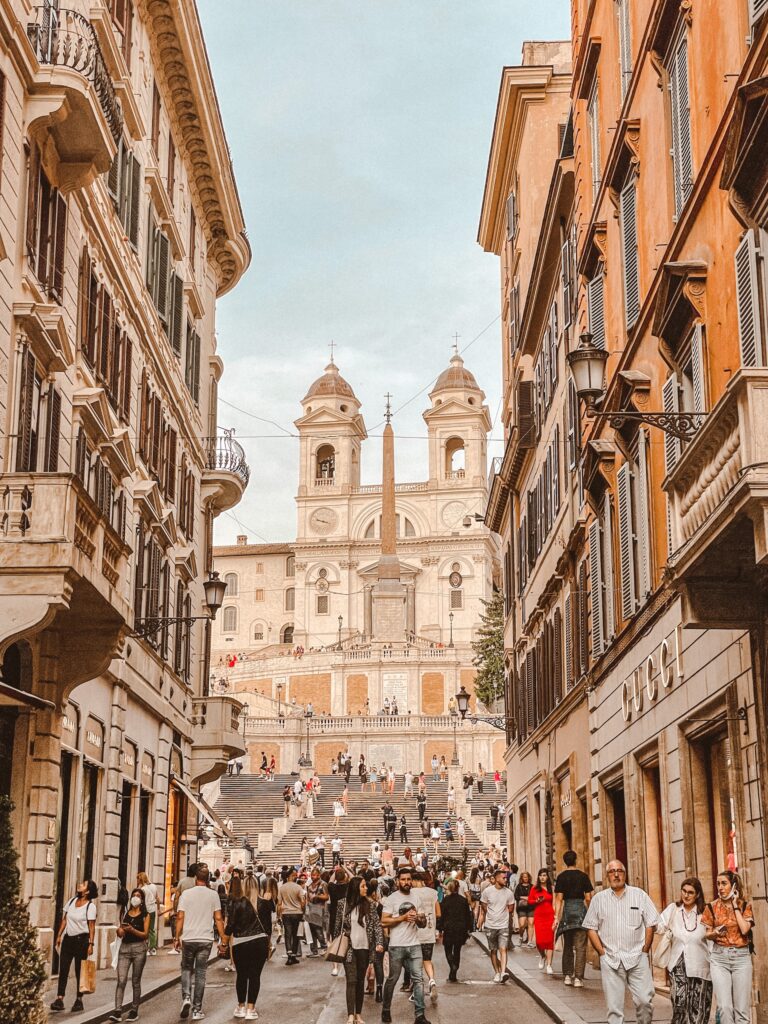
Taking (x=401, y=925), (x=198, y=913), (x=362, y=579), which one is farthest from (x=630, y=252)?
(x=362, y=579)

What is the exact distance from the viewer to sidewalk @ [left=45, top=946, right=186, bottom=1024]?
15.8 metres

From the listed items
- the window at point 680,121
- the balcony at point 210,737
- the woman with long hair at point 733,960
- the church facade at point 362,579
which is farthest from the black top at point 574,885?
the church facade at point 362,579

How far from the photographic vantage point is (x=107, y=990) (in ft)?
63.7

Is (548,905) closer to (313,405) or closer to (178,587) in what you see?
(178,587)

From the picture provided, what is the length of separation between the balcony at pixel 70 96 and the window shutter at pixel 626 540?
7.85 meters

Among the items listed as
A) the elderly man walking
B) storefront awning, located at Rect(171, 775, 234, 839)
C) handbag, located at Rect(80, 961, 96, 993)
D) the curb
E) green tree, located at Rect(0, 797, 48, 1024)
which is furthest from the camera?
storefront awning, located at Rect(171, 775, 234, 839)

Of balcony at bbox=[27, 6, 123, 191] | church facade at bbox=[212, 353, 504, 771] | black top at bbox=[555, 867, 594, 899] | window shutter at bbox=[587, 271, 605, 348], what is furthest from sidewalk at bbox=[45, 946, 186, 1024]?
church facade at bbox=[212, 353, 504, 771]

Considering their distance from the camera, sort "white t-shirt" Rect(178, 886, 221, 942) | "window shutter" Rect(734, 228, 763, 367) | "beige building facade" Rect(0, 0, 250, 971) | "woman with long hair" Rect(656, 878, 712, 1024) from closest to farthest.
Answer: "woman with long hair" Rect(656, 878, 712, 1024)
"window shutter" Rect(734, 228, 763, 367)
"white t-shirt" Rect(178, 886, 221, 942)
"beige building facade" Rect(0, 0, 250, 971)

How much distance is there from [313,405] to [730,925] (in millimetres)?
120820

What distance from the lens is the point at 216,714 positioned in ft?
113

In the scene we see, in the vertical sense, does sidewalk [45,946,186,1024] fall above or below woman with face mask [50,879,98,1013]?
below

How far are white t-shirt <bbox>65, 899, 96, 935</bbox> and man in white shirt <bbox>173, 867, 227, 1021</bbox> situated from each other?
1.10 metres

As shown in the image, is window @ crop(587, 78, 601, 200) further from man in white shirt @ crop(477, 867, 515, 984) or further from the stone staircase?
the stone staircase

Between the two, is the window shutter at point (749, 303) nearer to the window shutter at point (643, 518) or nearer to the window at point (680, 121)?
the window at point (680, 121)
